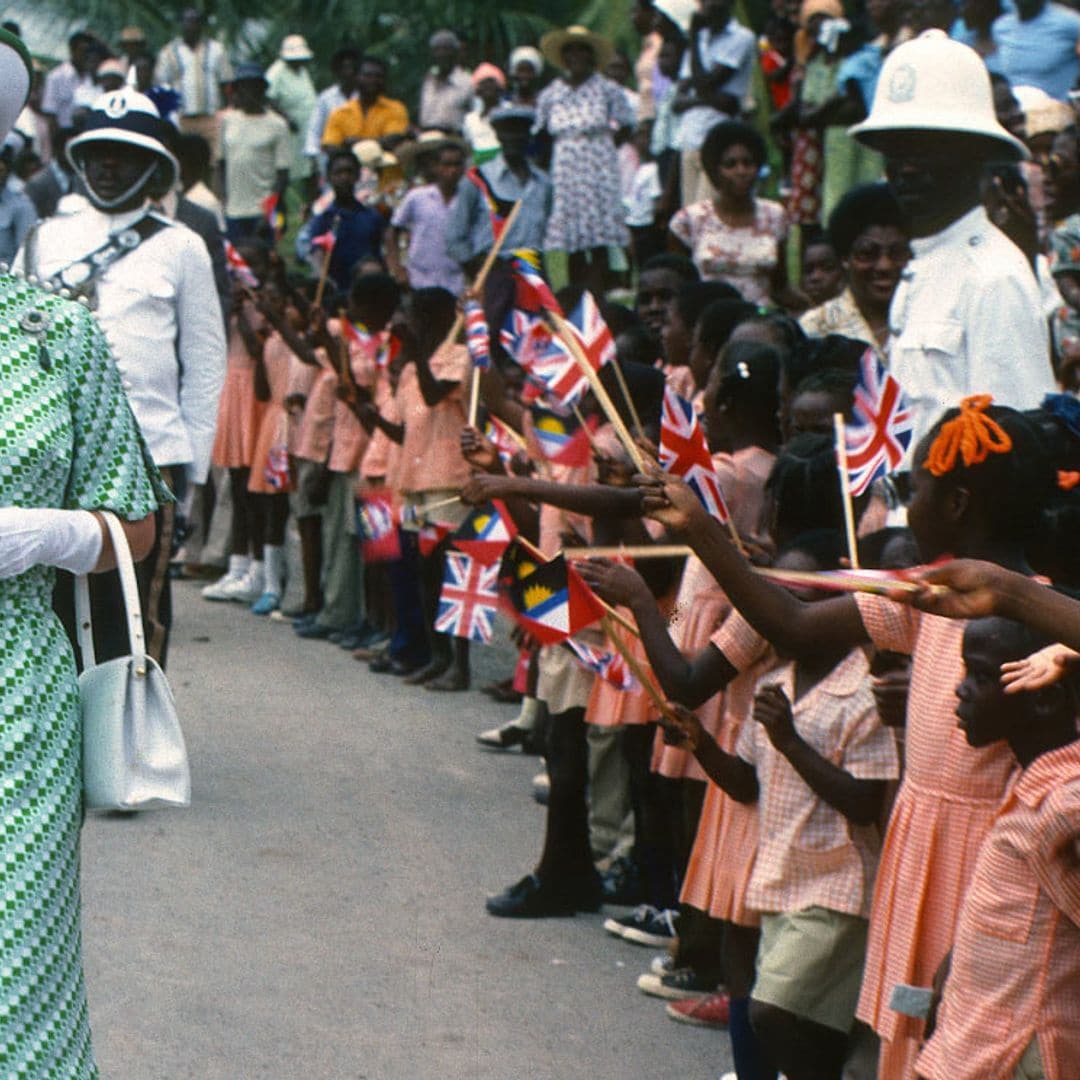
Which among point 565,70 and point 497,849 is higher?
point 565,70

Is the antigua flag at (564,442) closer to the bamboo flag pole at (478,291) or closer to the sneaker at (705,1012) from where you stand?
the bamboo flag pole at (478,291)

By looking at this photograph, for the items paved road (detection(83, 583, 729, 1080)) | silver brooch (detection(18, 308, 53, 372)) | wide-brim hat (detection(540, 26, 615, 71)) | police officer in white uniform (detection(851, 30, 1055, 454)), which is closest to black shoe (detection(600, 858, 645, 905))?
paved road (detection(83, 583, 729, 1080))

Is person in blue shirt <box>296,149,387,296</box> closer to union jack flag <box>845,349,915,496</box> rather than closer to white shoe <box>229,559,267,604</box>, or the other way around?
white shoe <box>229,559,267,604</box>

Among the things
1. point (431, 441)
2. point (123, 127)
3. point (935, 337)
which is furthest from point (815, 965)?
point (431, 441)

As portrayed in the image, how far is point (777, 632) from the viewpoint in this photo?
4363 mm

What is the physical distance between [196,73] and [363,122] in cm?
243

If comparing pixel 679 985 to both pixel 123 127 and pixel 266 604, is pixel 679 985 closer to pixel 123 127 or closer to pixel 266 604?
pixel 123 127

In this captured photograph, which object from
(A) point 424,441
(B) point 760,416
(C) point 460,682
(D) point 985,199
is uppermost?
(D) point 985,199

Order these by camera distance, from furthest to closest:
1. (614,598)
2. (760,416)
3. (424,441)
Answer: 1. (424,441)
2. (760,416)
3. (614,598)

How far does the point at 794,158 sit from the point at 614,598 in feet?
28.3

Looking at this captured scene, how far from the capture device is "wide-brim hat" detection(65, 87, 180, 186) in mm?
7176

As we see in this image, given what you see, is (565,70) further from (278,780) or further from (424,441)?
(278,780)

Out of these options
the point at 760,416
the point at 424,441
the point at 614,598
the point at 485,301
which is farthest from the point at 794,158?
the point at 614,598

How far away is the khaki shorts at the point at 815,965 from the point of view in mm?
4383
